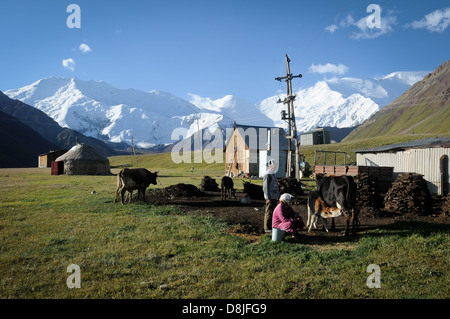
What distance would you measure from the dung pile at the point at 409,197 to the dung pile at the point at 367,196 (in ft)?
1.88

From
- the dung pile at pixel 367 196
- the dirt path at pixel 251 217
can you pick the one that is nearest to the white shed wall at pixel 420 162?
the dung pile at pixel 367 196

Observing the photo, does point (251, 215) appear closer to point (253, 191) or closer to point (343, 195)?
point (343, 195)

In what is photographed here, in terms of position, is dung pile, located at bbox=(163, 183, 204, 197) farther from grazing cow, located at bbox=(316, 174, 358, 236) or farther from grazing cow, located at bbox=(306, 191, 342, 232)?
grazing cow, located at bbox=(316, 174, 358, 236)

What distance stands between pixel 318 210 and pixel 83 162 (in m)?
43.5

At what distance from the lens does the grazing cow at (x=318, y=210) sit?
8.67 meters

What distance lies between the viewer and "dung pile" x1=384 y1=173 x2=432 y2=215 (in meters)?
11.8

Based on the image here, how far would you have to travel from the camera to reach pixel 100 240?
7.97 meters

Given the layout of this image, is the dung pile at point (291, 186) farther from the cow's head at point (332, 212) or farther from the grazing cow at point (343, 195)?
the cow's head at point (332, 212)

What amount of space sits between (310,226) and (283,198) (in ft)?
6.16

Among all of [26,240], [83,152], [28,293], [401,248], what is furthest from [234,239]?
[83,152]

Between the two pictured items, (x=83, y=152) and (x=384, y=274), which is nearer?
(x=384, y=274)

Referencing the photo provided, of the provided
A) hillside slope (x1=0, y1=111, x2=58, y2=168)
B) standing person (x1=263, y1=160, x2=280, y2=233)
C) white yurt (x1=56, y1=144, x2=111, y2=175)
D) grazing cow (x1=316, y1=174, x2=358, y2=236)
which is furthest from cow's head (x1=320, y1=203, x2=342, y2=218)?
hillside slope (x1=0, y1=111, x2=58, y2=168)
